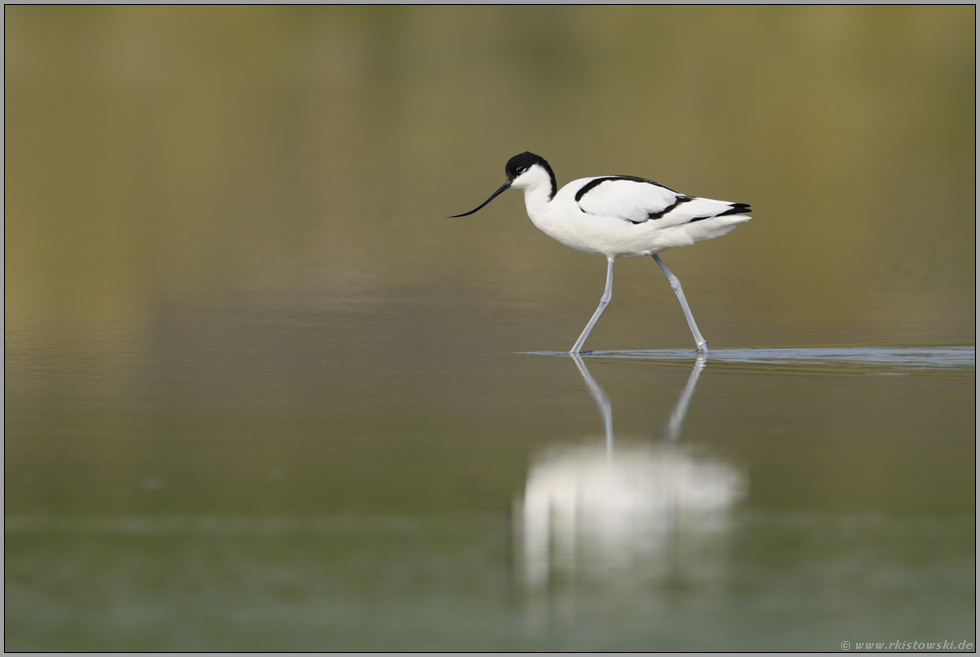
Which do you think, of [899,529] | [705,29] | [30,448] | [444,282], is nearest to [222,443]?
[30,448]

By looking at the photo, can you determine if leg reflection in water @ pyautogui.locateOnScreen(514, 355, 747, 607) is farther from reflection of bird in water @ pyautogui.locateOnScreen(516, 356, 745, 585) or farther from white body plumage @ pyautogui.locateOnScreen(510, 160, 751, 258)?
white body plumage @ pyautogui.locateOnScreen(510, 160, 751, 258)

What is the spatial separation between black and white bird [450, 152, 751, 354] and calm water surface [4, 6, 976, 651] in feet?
1.82

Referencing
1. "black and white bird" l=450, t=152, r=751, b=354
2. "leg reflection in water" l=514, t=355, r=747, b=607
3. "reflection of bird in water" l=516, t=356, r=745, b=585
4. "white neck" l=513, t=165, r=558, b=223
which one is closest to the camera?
"leg reflection in water" l=514, t=355, r=747, b=607

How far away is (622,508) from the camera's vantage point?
529 cm

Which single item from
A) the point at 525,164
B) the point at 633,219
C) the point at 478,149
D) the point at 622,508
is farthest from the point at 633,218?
the point at 478,149

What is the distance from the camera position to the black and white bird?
889 cm

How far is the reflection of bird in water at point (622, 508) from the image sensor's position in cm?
479

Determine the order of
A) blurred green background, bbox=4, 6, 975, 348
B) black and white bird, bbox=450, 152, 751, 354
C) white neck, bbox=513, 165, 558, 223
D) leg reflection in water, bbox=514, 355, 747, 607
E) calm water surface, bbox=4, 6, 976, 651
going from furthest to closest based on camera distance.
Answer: blurred green background, bbox=4, 6, 975, 348 → white neck, bbox=513, 165, 558, 223 → black and white bird, bbox=450, 152, 751, 354 → leg reflection in water, bbox=514, 355, 747, 607 → calm water surface, bbox=4, 6, 976, 651

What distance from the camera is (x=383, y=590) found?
451 cm

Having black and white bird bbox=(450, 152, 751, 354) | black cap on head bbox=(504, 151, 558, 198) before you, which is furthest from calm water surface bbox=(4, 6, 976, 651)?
black cap on head bbox=(504, 151, 558, 198)

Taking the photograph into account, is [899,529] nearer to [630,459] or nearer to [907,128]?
[630,459]

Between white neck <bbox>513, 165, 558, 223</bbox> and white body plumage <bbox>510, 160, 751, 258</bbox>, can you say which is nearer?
white body plumage <bbox>510, 160, 751, 258</bbox>

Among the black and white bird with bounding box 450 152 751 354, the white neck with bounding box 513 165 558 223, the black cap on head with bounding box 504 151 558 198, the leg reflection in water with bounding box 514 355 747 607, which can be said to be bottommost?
the leg reflection in water with bounding box 514 355 747 607

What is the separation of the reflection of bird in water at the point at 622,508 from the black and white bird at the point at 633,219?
9.10 feet
